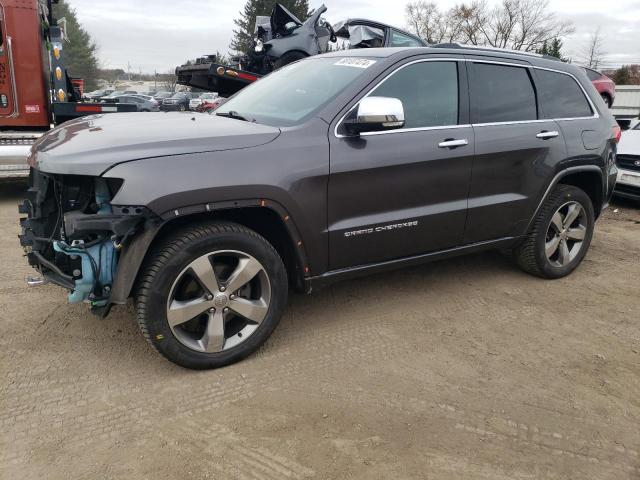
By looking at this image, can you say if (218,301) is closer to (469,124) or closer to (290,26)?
(469,124)

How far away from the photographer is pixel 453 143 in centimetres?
355

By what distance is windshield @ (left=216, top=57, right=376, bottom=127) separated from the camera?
130 inches

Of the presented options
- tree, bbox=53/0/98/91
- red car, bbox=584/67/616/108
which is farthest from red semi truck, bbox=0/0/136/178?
tree, bbox=53/0/98/91

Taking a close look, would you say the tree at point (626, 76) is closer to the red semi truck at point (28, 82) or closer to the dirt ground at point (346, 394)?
the red semi truck at point (28, 82)

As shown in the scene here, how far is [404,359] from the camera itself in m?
3.20

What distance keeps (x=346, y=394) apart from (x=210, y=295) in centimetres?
90

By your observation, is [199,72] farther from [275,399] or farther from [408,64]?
[275,399]

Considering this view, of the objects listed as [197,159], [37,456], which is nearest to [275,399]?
[37,456]

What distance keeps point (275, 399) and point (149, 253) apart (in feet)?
3.31

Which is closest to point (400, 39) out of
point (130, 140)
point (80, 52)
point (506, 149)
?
point (506, 149)

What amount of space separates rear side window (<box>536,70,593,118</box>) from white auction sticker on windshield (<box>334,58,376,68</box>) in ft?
5.15

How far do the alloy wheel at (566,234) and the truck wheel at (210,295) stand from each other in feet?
8.33

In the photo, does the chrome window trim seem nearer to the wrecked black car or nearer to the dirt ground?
the dirt ground

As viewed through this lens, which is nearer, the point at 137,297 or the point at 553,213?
the point at 137,297
